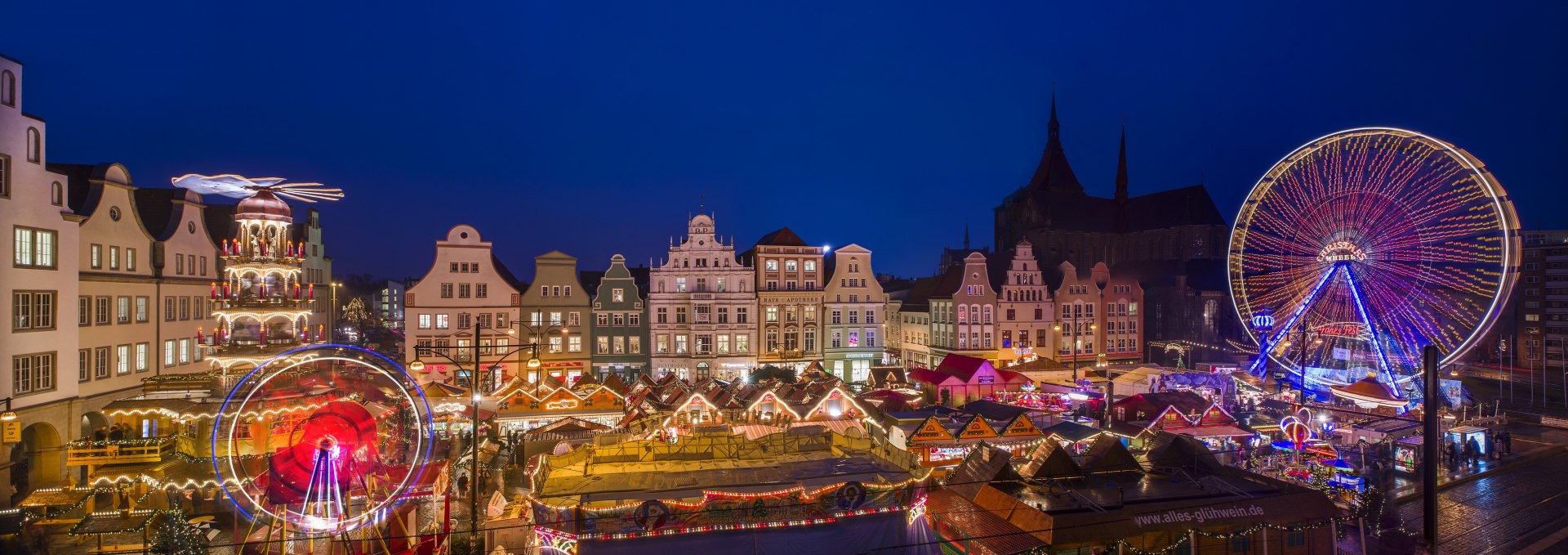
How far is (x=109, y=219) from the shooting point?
27.3 meters

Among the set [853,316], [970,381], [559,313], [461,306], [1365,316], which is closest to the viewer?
[1365,316]

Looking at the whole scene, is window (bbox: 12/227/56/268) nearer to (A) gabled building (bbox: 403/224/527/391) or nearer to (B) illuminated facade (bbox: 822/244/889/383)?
(A) gabled building (bbox: 403/224/527/391)

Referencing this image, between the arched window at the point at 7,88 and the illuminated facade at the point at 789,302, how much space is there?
33.8m

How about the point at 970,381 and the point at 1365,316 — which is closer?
the point at 1365,316

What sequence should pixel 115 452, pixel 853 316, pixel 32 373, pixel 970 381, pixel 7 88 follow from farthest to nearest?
pixel 853 316, pixel 970 381, pixel 32 373, pixel 7 88, pixel 115 452

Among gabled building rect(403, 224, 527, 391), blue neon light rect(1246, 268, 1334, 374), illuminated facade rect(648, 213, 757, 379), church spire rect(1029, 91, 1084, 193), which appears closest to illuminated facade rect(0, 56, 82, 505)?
gabled building rect(403, 224, 527, 391)

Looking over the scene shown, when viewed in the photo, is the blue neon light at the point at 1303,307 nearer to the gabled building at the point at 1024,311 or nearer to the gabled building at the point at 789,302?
the gabled building at the point at 1024,311

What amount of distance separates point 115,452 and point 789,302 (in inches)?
1332

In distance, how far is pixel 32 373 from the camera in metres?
22.4

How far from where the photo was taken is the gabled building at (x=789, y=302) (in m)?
46.8

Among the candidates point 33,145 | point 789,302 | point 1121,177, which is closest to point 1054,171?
point 1121,177

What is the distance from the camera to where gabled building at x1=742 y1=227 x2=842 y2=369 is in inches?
1844

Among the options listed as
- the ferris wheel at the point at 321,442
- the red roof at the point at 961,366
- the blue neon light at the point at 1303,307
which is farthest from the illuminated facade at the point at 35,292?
the blue neon light at the point at 1303,307

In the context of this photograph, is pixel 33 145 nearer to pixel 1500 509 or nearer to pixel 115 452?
pixel 115 452
